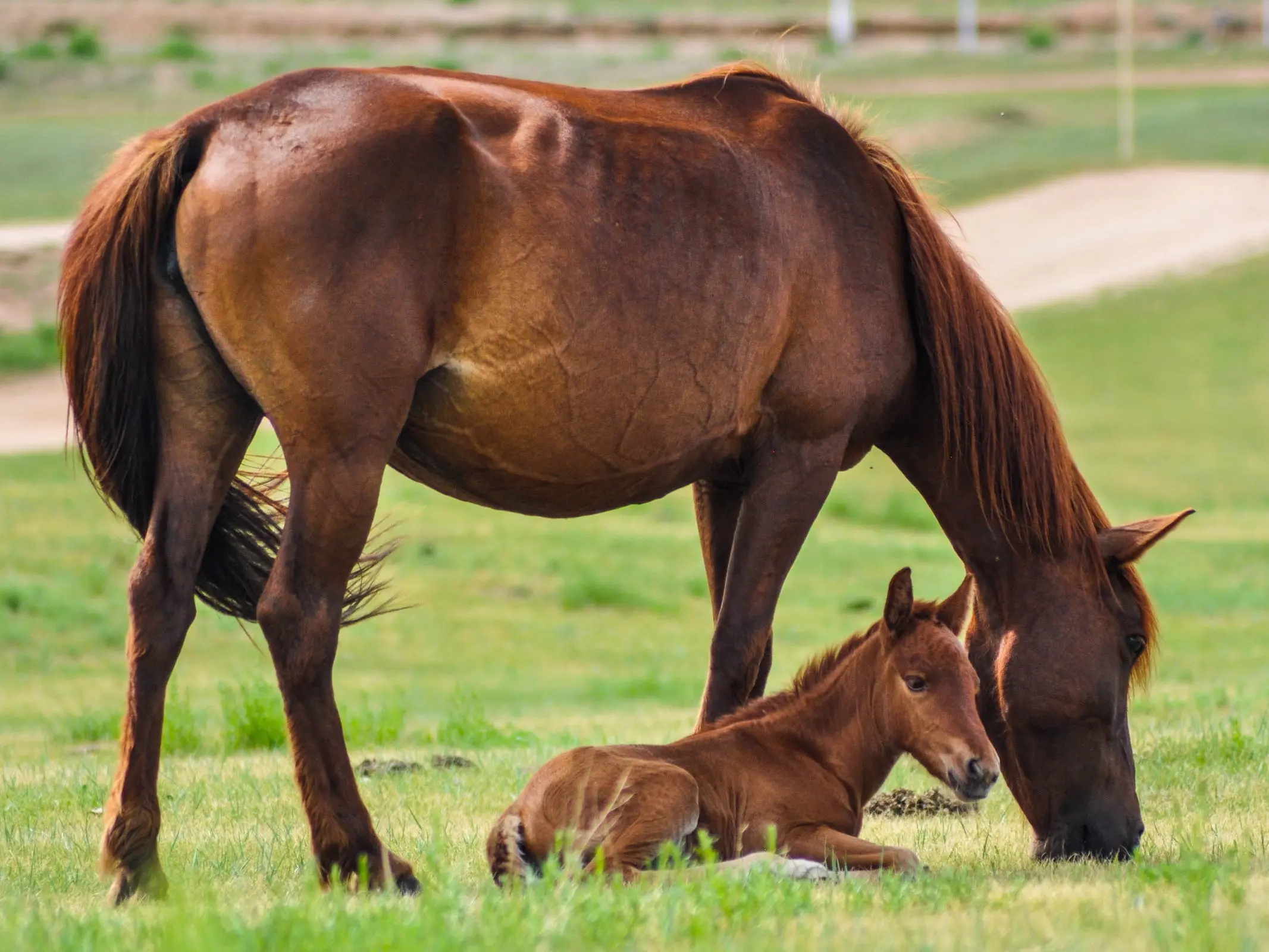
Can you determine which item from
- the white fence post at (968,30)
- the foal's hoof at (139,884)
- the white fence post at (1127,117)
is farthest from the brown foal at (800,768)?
the white fence post at (968,30)

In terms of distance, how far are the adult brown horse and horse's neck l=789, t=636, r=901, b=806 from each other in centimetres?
28

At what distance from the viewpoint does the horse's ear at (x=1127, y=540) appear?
228 inches

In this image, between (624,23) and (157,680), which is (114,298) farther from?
(624,23)

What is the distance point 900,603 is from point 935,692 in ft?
0.97

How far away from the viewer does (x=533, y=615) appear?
14.9 metres

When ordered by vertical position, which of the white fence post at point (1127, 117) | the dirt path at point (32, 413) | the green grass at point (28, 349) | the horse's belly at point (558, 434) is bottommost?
the dirt path at point (32, 413)

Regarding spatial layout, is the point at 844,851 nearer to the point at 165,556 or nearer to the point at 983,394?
the point at 983,394

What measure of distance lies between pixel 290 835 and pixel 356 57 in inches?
1623

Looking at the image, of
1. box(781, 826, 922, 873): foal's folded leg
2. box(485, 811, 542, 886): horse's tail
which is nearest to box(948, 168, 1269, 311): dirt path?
box(781, 826, 922, 873): foal's folded leg

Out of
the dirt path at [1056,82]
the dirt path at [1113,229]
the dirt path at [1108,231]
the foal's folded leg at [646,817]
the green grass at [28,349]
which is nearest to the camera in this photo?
the foal's folded leg at [646,817]

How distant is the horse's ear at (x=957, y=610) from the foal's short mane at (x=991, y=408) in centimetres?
44

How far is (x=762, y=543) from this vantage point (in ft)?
18.3

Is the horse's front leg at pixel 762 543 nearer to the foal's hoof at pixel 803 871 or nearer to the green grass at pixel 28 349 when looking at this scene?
→ the foal's hoof at pixel 803 871

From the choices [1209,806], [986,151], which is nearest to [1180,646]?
[1209,806]
